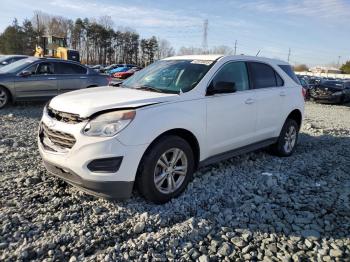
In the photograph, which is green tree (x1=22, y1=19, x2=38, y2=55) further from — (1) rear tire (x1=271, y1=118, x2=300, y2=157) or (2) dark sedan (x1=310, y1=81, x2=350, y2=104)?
(1) rear tire (x1=271, y1=118, x2=300, y2=157)

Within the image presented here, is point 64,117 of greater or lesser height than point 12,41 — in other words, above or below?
below

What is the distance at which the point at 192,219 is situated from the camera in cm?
371

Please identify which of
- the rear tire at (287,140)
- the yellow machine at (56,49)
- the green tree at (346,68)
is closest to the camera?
the rear tire at (287,140)

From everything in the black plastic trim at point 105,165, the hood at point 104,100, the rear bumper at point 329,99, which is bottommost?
the rear bumper at point 329,99

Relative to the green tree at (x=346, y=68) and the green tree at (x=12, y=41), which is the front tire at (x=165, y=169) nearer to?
the green tree at (x=12, y=41)

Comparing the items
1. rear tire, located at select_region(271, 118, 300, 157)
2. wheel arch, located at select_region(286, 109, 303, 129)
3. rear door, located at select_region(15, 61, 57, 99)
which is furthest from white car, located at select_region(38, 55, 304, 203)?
rear door, located at select_region(15, 61, 57, 99)

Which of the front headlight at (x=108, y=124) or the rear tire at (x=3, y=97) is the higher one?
the front headlight at (x=108, y=124)

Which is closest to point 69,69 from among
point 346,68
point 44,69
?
point 44,69

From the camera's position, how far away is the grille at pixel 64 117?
371 cm

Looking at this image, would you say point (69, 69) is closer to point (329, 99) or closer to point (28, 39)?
point (329, 99)

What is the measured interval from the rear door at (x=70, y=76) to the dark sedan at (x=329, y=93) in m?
13.8

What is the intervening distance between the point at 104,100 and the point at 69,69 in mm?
8330

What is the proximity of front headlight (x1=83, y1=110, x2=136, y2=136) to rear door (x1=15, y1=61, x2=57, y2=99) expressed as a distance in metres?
7.99

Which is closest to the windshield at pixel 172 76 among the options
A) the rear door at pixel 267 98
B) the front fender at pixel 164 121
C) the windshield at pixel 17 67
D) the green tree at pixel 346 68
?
Result: the front fender at pixel 164 121
